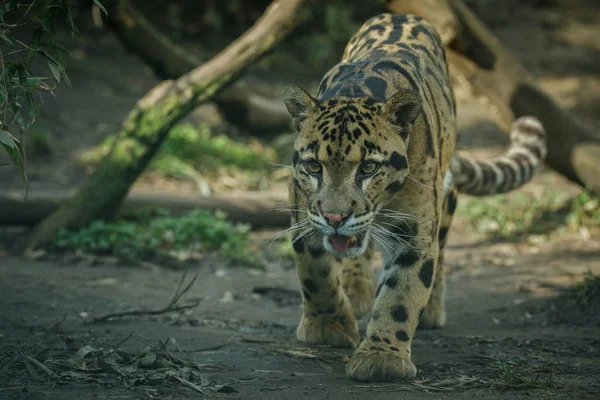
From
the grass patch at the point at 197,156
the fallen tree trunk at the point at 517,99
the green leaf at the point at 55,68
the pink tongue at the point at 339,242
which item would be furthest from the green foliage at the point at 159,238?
the green leaf at the point at 55,68

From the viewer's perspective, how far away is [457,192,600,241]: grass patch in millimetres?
9844

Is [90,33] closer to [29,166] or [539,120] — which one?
[29,166]

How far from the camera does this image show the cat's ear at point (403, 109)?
4938 mm

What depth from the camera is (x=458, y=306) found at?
7348 millimetres

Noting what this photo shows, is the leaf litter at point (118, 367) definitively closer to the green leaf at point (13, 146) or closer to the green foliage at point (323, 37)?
the green leaf at point (13, 146)

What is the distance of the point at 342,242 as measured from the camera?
4.86 meters

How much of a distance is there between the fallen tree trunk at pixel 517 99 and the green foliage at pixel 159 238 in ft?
10.0

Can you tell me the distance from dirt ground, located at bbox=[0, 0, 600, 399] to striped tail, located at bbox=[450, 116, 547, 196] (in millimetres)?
927

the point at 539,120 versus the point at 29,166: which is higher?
the point at 539,120

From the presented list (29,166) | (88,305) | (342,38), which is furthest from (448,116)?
(342,38)

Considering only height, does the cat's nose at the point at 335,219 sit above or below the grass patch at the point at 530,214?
below

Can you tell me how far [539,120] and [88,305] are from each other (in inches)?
217

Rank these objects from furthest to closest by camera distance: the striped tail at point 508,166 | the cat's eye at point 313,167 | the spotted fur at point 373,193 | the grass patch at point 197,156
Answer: the grass patch at point 197,156, the striped tail at point 508,166, the cat's eye at point 313,167, the spotted fur at point 373,193

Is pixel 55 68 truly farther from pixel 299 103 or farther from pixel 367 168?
pixel 367 168
